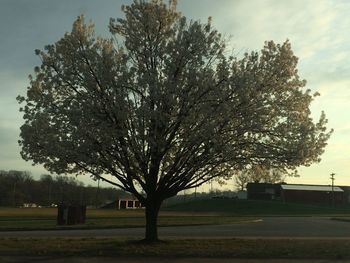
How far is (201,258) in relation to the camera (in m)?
15.5

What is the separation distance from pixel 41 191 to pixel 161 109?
137680 millimetres

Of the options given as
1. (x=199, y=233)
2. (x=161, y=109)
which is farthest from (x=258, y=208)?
(x=161, y=109)

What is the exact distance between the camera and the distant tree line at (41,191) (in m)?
137

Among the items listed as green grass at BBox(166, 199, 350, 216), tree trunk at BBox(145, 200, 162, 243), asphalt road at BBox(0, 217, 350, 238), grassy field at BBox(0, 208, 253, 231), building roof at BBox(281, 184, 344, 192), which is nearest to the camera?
tree trunk at BBox(145, 200, 162, 243)

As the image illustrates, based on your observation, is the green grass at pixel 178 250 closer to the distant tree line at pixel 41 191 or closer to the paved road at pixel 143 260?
the paved road at pixel 143 260

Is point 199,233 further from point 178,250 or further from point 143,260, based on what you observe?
point 143,260

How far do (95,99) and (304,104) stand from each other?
8.01 m

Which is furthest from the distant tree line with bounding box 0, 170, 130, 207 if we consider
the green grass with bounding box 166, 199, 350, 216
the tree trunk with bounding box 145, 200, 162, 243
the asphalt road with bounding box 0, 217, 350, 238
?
the tree trunk with bounding box 145, 200, 162, 243

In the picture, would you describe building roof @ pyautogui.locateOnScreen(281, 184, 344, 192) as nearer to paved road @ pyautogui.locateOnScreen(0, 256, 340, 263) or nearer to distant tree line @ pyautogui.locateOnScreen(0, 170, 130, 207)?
distant tree line @ pyautogui.locateOnScreen(0, 170, 130, 207)

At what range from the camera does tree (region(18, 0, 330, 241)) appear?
18.2 m

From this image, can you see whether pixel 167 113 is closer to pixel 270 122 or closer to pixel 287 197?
pixel 270 122

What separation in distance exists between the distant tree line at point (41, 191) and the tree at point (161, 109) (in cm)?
11677

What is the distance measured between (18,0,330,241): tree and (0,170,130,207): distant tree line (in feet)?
383

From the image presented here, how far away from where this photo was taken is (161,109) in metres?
18.2
